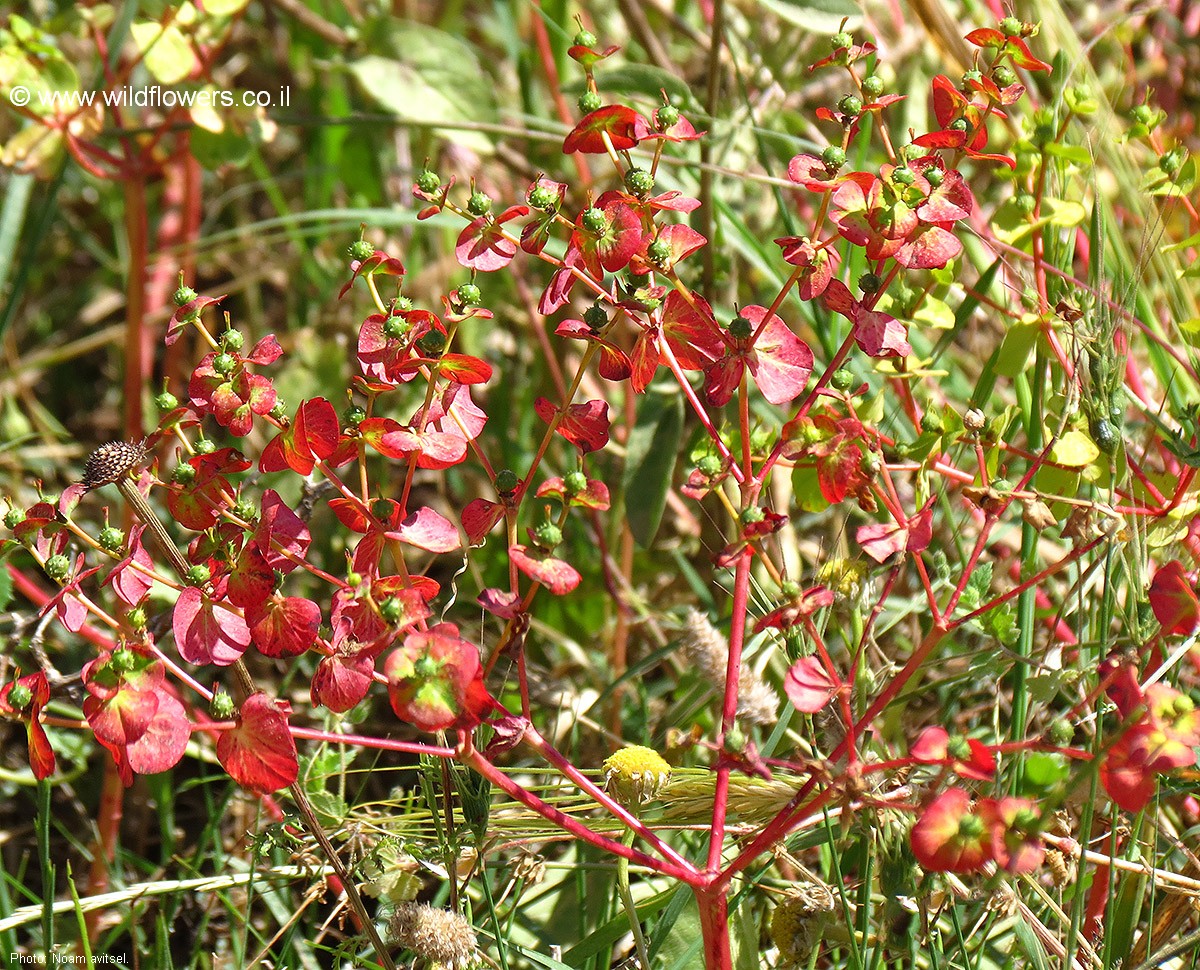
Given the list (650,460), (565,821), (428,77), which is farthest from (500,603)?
(428,77)

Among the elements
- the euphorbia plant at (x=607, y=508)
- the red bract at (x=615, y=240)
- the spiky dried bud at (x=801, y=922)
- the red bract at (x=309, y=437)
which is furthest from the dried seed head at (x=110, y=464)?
the spiky dried bud at (x=801, y=922)

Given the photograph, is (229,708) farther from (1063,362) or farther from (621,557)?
(621,557)

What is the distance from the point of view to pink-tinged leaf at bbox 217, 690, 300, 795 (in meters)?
0.71

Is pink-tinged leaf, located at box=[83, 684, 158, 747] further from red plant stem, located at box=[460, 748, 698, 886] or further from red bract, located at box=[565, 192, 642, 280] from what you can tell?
red bract, located at box=[565, 192, 642, 280]

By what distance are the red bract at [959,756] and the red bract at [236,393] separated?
1.46 ft

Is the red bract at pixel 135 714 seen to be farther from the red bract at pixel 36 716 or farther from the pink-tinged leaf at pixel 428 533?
the pink-tinged leaf at pixel 428 533

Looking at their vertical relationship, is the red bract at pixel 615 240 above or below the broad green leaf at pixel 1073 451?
above

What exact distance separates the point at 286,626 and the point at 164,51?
3.09 feet

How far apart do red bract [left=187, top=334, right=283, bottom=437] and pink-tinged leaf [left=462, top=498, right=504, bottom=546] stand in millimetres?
145

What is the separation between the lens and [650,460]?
53.0 inches

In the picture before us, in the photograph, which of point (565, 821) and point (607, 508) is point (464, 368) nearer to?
point (607, 508)

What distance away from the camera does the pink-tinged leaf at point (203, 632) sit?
759mm

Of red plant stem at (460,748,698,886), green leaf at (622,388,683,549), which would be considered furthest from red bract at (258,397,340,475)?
green leaf at (622,388,683,549)

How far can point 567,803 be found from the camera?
102cm
